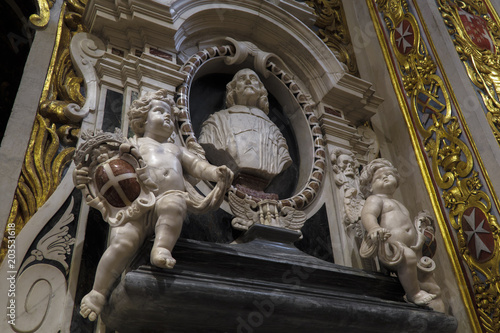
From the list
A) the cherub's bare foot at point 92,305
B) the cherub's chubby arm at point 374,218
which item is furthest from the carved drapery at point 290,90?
the cherub's bare foot at point 92,305

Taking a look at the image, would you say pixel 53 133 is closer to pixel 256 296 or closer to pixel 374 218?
pixel 256 296

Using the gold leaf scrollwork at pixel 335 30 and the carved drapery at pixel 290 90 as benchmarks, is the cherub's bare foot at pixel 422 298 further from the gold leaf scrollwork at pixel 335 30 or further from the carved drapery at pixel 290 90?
the gold leaf scrollwork at pixel 335 30

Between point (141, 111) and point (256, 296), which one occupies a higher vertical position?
point (141, 111)

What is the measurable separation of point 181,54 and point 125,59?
1.85 feet

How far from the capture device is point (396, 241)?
3299mm

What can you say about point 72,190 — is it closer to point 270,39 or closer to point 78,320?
point 78,320

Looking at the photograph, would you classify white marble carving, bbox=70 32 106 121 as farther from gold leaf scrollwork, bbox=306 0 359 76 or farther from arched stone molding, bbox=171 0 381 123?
gold leaf scrollwork, bbox=306 0 359 76

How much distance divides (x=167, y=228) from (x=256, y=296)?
1.78 ft

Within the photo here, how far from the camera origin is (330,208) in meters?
4.03

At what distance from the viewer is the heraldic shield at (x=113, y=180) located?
2.62 metres

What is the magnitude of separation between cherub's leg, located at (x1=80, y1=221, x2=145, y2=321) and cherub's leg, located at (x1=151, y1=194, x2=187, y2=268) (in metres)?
0.13

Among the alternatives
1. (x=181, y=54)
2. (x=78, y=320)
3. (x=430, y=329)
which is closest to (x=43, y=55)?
(x=181, y=54)

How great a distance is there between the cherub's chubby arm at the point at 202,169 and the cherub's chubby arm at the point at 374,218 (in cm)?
98

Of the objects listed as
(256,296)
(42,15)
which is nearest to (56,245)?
(256,296)
